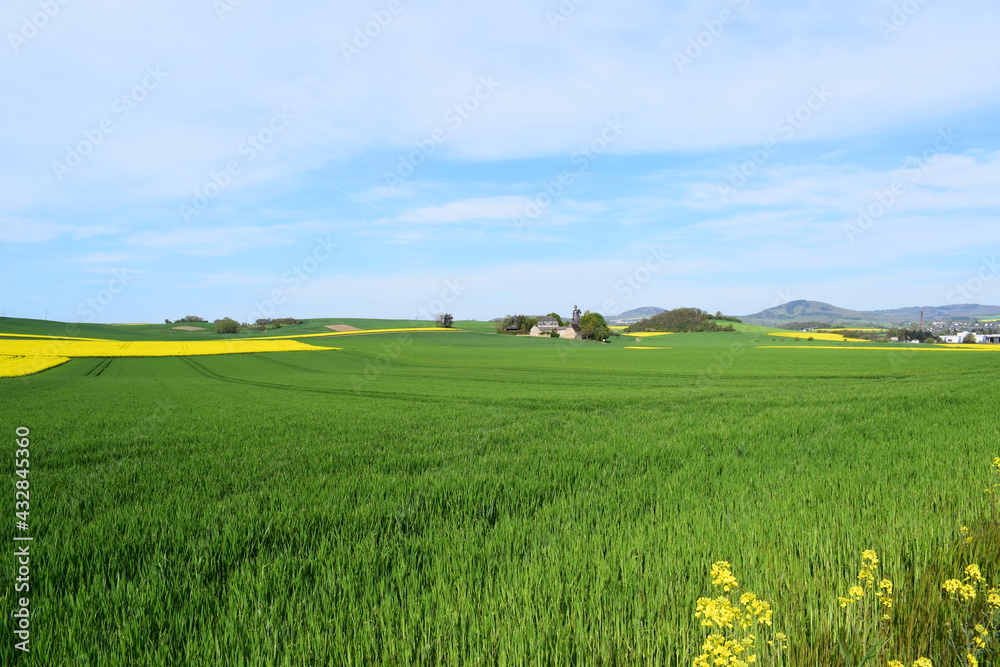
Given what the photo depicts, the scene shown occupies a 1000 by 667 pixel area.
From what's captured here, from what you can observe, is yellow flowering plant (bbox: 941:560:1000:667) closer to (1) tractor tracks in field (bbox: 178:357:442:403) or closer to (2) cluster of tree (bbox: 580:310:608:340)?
(1) tractor tracks in field (bbox: 178:357:442:403)

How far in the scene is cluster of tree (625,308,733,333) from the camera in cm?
15162

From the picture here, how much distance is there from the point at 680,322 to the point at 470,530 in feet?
546

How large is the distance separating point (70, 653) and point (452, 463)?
20.6 ft

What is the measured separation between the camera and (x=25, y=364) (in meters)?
45.0

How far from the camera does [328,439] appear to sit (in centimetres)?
1243

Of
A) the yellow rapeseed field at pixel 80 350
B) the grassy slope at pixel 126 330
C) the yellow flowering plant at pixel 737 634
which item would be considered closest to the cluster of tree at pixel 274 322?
the grassy slope at pixel 126 330

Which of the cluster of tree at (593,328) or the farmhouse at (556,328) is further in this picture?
the farmhouse at (556,328)

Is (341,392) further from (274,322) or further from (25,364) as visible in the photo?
(274,322)

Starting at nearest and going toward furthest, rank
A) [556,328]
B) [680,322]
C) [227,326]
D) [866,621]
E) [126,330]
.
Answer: [866,621], [126,330], [227,326], [556,328], [680,322]

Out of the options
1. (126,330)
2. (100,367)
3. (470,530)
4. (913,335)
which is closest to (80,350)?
(100,367)

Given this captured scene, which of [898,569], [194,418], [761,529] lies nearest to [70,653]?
[761,529]

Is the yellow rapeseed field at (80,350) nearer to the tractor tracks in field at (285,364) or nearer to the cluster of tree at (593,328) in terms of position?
the tractor tracks in field at (285,364)

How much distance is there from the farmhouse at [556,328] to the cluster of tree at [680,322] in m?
25.2

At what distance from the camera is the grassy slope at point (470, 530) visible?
3686 mm
